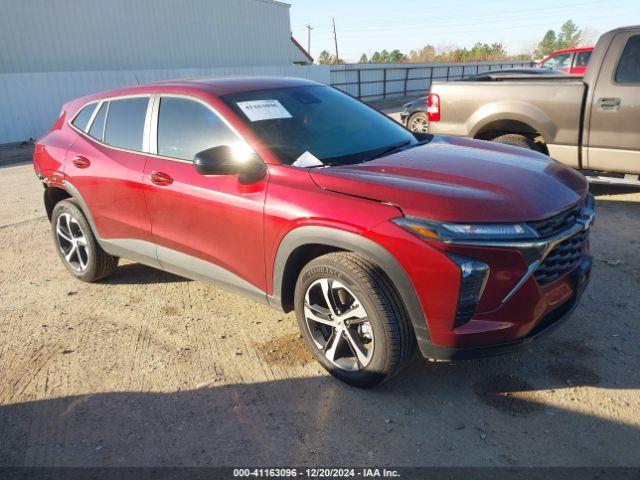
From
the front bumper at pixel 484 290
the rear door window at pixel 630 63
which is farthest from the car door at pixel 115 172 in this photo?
the rear door window at pixel 630 63

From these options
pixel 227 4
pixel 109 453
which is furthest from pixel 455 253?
pixel 227 4

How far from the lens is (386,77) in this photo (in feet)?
86.2

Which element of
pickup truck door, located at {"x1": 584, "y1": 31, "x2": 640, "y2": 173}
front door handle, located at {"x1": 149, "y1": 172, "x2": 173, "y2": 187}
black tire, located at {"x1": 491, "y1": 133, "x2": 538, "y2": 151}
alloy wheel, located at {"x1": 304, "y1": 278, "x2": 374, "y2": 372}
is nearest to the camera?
alloy wheel, located at {"x1": 304, "y1": 278, "x2": 374, "y2": 372}

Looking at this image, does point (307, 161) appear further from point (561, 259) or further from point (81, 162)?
point (81, 162)

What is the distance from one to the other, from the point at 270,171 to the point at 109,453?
172 cm

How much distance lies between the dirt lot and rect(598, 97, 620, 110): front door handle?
215 cm

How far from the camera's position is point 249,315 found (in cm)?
391

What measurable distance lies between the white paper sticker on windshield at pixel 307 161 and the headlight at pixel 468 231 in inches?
33.4

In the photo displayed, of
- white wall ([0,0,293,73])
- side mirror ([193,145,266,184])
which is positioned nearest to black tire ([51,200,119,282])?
side mirror ([193,145,266,184])

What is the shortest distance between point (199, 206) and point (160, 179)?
0.44 metres

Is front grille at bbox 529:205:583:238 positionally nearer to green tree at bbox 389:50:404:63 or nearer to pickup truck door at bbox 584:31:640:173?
pickup truck door at bbox 584:31:640:173

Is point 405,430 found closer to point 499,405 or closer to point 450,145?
point 499,405

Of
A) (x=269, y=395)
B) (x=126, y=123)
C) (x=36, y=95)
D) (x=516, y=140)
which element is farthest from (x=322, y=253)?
(x=36, y=95)

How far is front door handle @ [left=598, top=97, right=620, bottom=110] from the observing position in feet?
17.8
